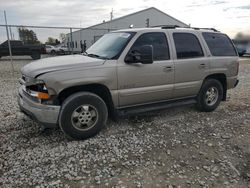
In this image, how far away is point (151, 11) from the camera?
34.7 m

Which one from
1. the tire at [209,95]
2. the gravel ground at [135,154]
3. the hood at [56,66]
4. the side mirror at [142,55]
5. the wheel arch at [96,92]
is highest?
the side mirror at [142,55]

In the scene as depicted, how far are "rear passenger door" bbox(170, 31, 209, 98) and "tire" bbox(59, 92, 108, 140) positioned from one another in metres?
1.81

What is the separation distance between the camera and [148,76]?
4488mm

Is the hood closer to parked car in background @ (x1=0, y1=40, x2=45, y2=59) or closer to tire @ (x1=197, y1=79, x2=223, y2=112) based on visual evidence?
tire @ (x1=197, y1=79, x2=223, y2=112)

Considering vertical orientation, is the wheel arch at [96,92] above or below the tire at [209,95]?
above

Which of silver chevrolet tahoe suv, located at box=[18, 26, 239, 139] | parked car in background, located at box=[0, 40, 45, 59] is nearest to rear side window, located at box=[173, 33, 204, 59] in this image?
silver chevrolet tahoe suv, located at box=[18, 26, 239, 139]

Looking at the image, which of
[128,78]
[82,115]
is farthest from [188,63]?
[82,115]

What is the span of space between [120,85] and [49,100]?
→ 1.25 meters

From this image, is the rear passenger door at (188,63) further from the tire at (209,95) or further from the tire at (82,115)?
the tire at (82,115)

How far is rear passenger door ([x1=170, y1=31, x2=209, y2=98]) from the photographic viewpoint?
4918mm

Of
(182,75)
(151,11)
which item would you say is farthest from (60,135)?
(151,11)

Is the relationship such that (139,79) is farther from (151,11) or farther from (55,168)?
(151,11)

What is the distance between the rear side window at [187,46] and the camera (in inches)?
195

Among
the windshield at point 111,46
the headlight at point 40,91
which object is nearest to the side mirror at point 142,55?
the windshield at point 111,46
